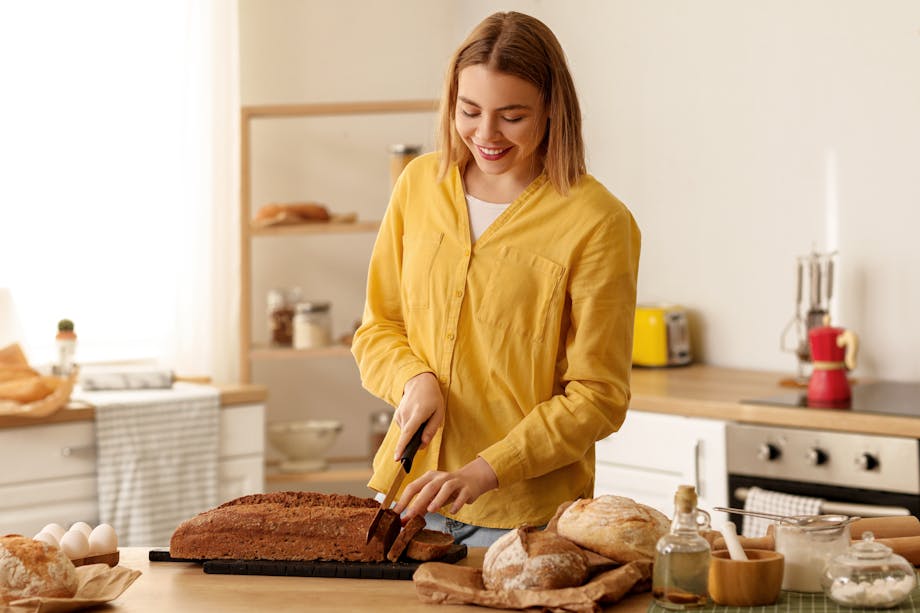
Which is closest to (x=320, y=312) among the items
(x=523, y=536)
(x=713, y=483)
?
(x=713, y=483)

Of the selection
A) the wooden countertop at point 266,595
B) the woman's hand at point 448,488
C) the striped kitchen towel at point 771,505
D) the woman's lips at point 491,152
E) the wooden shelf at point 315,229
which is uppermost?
the woman's lips at point 491,152

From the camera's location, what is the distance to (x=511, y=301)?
185cm

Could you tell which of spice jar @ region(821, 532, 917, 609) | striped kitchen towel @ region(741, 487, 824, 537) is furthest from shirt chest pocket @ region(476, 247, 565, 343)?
striped kitchen towel @ region(741, 487, 824, 537)

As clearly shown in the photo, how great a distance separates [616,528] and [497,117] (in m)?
0.62

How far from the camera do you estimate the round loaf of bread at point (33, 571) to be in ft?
4.76

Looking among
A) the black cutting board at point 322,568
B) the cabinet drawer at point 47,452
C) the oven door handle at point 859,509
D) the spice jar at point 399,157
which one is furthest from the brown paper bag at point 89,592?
the spice jar at point 399,157

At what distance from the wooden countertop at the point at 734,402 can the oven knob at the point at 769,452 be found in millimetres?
55

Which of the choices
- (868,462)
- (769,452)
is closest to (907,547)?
(868,462)

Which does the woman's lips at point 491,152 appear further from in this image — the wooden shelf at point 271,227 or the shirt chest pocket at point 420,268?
the wooden shelf at point 271,227

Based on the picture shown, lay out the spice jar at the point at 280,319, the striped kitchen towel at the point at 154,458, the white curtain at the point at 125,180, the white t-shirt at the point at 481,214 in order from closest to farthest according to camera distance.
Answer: the white t-shirt at the point at 481,214, the striped kitchen towel at the point at 154,458, the white curtain at the point at 125,180, the spice jar at the point at 280,319

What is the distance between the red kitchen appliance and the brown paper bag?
1.80 m

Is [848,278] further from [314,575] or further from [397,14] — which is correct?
[314,575]

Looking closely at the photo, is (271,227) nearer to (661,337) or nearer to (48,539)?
(661,337)

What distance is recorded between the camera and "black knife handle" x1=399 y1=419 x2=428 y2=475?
5.66ft
